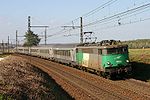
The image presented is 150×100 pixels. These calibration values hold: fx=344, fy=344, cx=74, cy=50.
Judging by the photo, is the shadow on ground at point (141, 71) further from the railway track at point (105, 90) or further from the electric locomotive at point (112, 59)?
the railway track at point (105, 90)

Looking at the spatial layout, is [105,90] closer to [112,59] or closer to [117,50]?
[112,59]

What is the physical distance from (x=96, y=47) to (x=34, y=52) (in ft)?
198

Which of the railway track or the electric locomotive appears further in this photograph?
the electric locomotive

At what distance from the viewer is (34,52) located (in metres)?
90.8

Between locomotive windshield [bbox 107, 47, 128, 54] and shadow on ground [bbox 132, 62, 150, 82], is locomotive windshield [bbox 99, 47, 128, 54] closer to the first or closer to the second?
locomotive windshield [bbox 107, 47, 128, 54]

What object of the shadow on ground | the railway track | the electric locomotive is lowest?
the railway track

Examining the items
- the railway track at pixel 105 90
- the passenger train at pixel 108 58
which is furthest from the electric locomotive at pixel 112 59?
the railway track at pixel 105 90

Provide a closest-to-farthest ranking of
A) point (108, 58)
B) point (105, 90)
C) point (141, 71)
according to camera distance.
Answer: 1. point (105, 90)
2. point (108, 58)
3. point (141, 71)

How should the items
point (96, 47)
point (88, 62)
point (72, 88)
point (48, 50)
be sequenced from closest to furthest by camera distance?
1. point (72, 88)
2. point (96, 47)
3. point (88, 62)
4. point (48, 50)

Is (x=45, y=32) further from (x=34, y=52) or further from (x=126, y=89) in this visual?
(x=126, y=89)

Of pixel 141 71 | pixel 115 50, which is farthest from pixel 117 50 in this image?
pixel 141 71

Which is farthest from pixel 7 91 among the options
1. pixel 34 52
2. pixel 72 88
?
pixel 34 52

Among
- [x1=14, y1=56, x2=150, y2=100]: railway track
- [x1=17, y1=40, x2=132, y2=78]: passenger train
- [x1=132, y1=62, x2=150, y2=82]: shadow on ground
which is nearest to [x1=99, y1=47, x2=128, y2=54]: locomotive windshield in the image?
[x1=17, y1=40, x2=132, y2=78]: passenger train

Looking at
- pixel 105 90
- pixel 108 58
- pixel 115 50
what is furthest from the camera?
pixel 115 50
